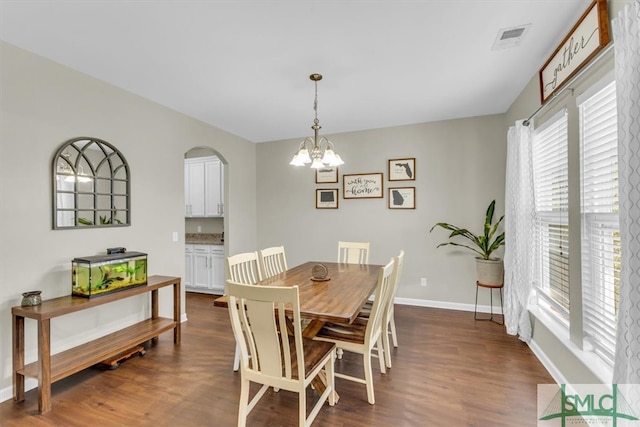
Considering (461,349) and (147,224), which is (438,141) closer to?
(461,349)

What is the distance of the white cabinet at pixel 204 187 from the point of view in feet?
16.3

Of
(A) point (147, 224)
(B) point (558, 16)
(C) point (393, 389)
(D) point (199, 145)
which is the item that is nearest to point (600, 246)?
(B) point (558, 16)

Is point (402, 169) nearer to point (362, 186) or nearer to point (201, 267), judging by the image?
point (362, 186)

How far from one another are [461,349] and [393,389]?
3.35ft

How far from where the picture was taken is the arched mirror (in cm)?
247

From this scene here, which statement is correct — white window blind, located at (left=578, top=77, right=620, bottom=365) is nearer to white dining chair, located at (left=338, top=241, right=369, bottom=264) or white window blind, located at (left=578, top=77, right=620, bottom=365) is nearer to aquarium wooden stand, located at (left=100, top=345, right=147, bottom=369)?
white dining chair, located at (left=338, top=241, right=369, bottom=264)

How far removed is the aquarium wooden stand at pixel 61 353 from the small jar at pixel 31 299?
32mm

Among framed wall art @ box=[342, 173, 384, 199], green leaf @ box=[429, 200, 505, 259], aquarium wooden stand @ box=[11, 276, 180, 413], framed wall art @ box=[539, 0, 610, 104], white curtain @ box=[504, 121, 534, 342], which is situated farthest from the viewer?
framed wall art @ box=[342, 173, 384, 199]

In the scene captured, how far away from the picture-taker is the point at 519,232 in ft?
9.46

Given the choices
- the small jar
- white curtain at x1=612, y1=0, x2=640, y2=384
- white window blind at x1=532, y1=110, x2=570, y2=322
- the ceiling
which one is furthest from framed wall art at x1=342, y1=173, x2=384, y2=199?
the small jar

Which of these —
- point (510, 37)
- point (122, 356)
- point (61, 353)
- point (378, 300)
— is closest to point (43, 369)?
point (61, 353)

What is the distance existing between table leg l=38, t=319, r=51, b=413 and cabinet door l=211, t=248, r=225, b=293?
109 inches

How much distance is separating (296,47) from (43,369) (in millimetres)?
2863

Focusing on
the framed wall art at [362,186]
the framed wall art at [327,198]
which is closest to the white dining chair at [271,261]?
the framed wall art at [327,198]
